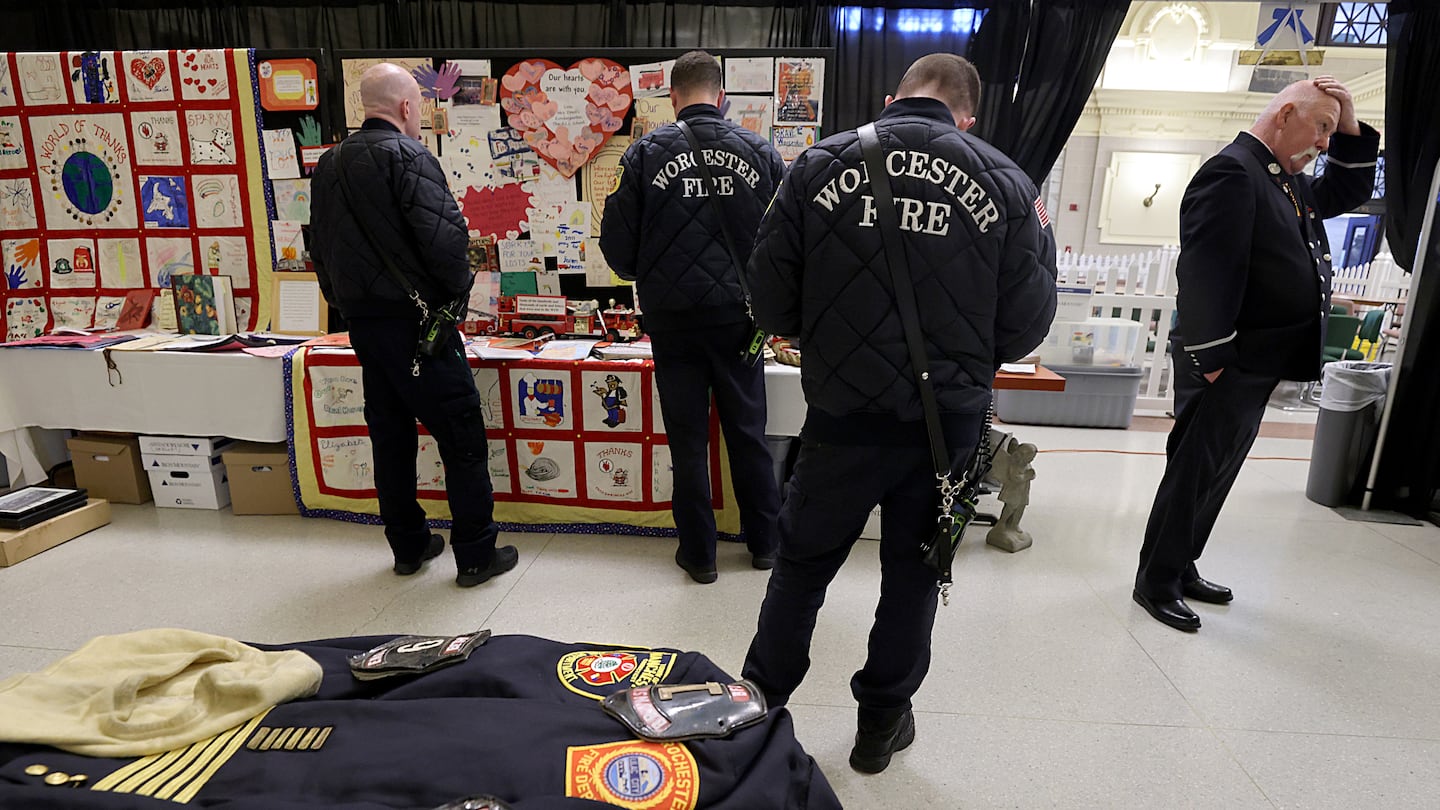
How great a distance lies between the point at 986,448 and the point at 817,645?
3.22ft

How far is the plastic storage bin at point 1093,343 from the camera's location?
16.0 ft

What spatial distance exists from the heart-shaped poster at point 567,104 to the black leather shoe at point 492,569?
1.72 meters

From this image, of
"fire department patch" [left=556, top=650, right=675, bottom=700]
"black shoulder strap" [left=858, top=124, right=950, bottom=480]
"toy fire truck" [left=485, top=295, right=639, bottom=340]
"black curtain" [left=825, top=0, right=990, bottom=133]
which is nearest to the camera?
"fire department patch" [left=556, top=650, right=675, bottom=700]

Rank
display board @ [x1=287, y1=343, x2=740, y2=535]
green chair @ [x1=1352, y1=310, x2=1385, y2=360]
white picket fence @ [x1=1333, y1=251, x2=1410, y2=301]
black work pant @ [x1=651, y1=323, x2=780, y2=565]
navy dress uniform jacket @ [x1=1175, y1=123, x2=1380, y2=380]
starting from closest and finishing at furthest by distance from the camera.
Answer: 1. navy dress uniform jacket @ [x1=1175, y1=123, x2=1380, y2=380]
2. black work pant @ [x1=651, y1=323, x2=780, y2=565]
3. display board @ [x1=287, y1=343, x2=740, y2=535]
4. green chair @ [x1=1352, y1=310, x2=1385, y2=360]
5. white picket fence @ [x1=1333, y1=251, x2=1410, y2=301]

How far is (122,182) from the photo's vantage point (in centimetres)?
361

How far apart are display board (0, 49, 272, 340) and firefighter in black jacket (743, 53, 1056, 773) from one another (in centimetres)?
312

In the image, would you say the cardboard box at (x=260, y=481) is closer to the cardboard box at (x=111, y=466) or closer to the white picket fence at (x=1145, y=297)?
the cardboard box at (x=111, y=466)

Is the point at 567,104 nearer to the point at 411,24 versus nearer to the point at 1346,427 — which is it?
the point at 411,24

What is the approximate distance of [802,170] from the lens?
1.57m

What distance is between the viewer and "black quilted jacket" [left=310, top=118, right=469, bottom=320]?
2342 mm

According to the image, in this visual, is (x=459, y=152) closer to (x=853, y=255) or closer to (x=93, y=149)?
(x=93, y=149)

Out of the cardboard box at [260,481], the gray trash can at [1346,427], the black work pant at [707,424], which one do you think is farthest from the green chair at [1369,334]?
the cardboard box at [260,481]

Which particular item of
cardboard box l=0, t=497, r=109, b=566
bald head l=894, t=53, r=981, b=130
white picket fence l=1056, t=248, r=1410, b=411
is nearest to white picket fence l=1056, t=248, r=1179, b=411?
white picket fence l=1056, t=248, r=1410, b=411

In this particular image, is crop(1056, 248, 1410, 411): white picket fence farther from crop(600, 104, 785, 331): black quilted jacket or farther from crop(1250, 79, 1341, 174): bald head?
crop(600, 104, 785, 331): black quilted jacket
